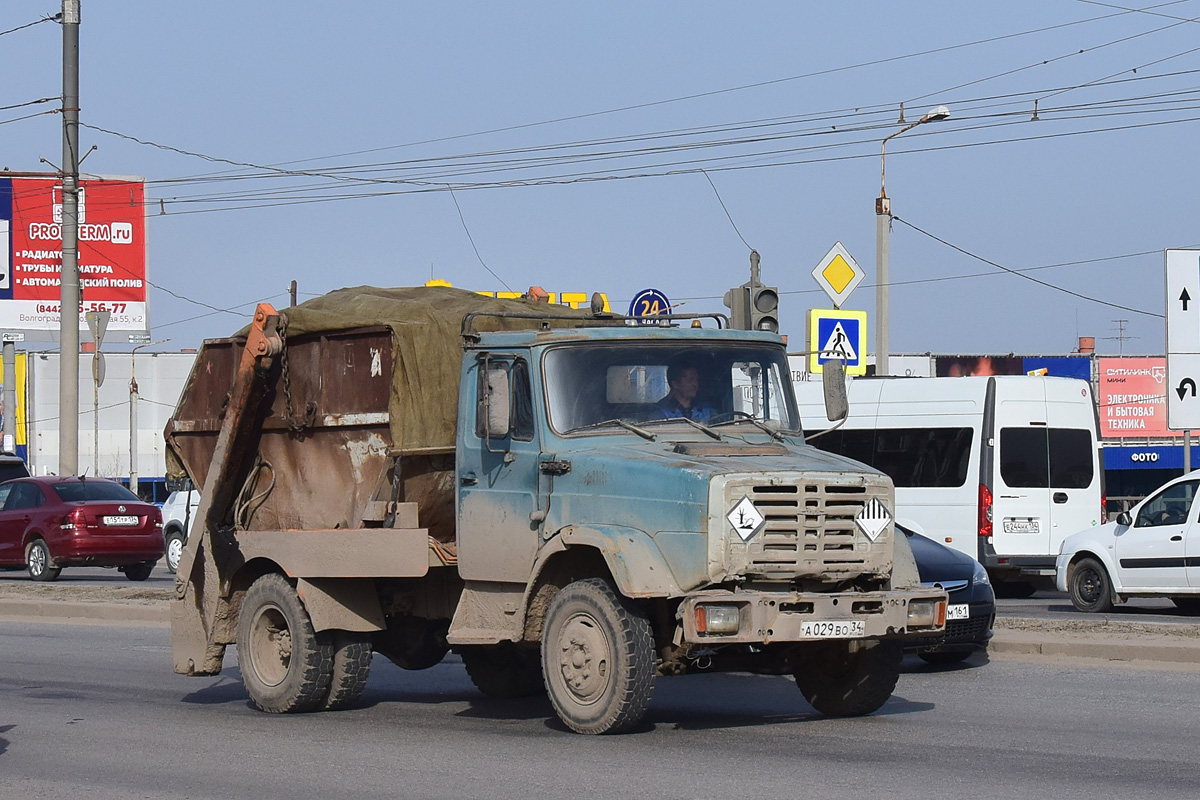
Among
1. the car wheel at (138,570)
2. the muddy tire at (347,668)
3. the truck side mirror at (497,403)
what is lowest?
the car wheel at (138,570)

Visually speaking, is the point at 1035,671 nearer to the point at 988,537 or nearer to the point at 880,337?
Result: the point at 988,537

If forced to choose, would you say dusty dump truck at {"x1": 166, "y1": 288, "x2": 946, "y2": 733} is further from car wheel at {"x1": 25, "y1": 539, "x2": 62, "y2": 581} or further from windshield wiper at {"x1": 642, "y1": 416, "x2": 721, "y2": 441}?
car wheel at {"x1": 25, "y1": 539, "x2": 62, "y2": 581}

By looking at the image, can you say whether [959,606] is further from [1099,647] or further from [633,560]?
Result: [633,560]

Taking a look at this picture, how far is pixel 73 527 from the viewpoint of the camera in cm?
2656

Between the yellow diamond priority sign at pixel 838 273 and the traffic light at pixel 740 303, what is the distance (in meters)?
6.23

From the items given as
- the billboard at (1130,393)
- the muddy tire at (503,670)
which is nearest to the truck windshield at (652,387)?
the muddy tire at (503,670)

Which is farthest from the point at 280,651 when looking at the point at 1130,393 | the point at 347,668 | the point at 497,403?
the point at 1130,393

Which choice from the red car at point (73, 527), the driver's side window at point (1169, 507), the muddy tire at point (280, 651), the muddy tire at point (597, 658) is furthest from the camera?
the red car at point (73, 527)

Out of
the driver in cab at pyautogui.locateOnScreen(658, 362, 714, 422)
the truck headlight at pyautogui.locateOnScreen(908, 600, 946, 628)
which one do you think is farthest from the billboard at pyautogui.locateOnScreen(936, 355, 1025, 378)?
the truck headlight at pyautogui.locateOnScreen(908, 600, 946, 628)

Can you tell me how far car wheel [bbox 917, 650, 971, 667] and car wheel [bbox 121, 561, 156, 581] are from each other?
17.3m

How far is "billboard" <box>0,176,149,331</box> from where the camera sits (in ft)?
177

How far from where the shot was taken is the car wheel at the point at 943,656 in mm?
13789

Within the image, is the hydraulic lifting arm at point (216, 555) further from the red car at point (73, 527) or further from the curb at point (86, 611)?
the red car at point (73, 527)

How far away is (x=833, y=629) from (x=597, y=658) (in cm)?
132
